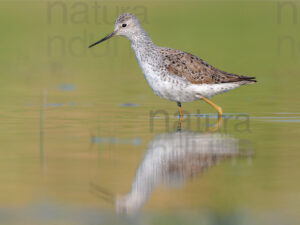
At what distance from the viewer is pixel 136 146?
37.5 ft

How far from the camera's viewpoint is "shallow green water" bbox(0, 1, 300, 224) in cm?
798

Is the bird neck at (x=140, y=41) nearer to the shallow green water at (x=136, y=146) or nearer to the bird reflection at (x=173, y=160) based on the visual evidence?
the shallow green water at (x=136, y=146)

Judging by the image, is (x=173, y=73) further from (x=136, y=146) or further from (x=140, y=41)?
(x=136, y=146)

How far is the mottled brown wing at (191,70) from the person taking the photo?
14.4m

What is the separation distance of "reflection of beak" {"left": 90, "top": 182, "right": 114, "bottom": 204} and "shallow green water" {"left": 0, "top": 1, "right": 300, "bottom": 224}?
0.07 ft

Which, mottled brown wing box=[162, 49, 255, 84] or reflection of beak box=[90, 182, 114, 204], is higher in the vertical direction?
mottled brown wing box=[162, 49, 255, 84]

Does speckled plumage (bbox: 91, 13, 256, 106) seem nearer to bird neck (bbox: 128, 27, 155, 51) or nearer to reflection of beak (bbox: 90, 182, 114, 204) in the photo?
bird neck (bbox: 128, 27, 155, 51)

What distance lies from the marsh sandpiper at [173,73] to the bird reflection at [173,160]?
5.87 ft

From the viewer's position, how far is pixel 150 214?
7809mm

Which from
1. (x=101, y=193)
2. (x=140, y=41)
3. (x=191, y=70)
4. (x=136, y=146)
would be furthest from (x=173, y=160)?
(x=140, y=41)

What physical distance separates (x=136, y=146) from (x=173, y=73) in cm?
324

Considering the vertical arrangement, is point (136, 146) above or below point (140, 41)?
below

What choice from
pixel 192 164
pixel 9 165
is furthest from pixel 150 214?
pixel 9 165

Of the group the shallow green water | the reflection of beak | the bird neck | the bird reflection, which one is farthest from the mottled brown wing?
the reflection of beak
